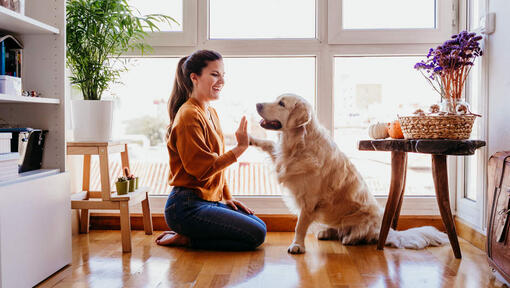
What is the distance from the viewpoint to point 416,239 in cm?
234

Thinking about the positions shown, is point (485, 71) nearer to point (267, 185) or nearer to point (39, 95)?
point (267, 185)

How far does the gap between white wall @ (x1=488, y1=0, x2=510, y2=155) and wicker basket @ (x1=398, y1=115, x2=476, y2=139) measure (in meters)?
0.24

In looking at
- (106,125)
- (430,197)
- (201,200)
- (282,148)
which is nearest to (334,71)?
(282,148)

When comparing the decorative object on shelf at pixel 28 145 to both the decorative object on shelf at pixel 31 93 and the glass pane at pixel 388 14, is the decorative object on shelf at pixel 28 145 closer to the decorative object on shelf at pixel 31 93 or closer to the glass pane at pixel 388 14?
the decorative object on shelf at pixel 31 93

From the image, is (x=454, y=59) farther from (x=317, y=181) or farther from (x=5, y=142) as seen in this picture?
(x=5, y=142)

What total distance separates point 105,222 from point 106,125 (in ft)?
2.67

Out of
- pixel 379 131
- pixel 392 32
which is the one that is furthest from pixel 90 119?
pixel 392 32

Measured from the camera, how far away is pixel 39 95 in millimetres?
1952

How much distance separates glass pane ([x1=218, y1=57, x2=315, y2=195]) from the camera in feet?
9.22

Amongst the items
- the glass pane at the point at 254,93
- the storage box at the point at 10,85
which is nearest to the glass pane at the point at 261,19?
the glass pane at the point at 254,93

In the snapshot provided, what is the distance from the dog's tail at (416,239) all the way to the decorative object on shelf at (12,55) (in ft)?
7.13

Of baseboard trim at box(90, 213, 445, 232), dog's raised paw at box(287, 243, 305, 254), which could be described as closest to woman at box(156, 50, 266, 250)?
dog's raised paw at box(287, 243, 305, 254)

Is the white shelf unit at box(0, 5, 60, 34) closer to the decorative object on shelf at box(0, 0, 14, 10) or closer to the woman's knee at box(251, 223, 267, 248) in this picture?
the decorative object on shelf at box(0, 0, 14, 10)

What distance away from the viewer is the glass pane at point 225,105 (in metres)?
2.82
